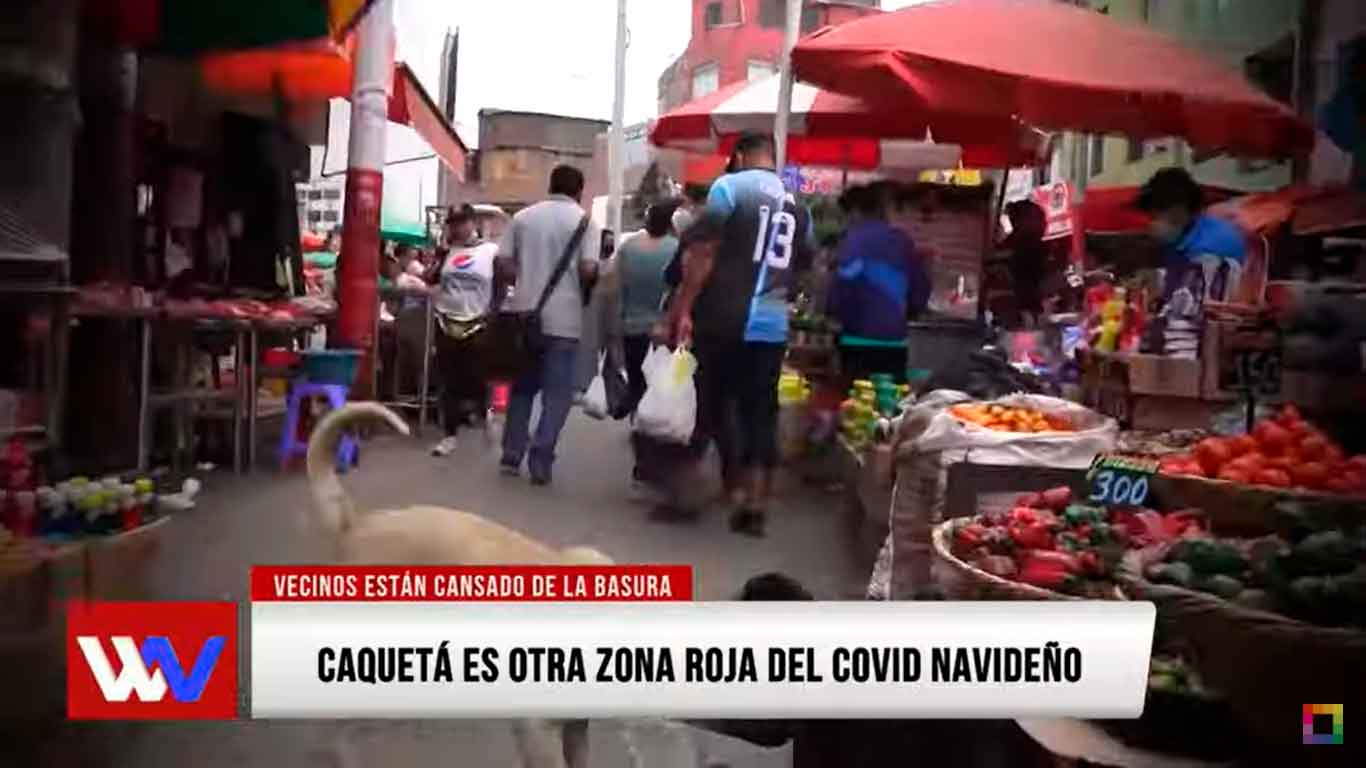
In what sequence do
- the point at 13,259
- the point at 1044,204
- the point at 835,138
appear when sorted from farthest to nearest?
the point at 1044,204
the point at 835,138
the point at 13,259

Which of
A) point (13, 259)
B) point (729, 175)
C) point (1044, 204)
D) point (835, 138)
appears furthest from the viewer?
point (1044, 204)

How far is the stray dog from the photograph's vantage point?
2.31 m

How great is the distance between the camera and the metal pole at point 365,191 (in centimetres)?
238

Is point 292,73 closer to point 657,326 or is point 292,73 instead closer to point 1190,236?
point 657,326

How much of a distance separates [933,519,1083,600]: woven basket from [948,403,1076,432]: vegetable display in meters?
0.30

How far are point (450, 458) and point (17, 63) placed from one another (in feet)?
3.01

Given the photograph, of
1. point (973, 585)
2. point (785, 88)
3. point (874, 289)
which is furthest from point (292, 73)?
point (973, 585)

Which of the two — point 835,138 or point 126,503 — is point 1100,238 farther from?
point 126,503

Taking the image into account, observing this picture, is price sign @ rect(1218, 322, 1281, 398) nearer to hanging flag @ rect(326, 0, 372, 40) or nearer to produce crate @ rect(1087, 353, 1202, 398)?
produce crate @ rect(1087, 353, 1202, 398)

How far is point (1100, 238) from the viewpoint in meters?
2.79

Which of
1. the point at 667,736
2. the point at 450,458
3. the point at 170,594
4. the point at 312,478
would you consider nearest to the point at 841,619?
the point at 667,736

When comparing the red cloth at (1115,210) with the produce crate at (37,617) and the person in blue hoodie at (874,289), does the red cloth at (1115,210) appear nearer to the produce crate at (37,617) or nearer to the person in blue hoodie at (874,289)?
the person in blue hoodie at (874,289)

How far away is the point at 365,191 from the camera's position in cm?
242

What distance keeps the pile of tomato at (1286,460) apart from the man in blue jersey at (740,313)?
0.88 m
